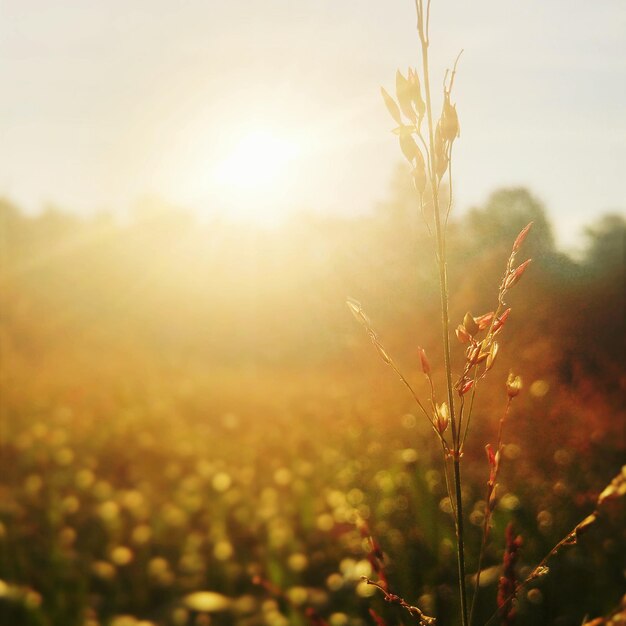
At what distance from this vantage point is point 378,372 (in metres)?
5.07

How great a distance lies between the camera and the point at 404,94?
0.80 metres

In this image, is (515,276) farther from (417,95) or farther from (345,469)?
(345,469)

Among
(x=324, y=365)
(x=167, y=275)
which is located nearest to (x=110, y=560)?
(x=324, y=365)

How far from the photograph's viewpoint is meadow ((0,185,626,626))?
2.57 metres

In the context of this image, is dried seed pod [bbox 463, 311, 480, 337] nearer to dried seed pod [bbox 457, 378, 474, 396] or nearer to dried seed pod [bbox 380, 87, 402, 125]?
dried seed pod [bbox 457, 378, 474, 396]

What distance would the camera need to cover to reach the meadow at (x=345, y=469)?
2574 millimetres

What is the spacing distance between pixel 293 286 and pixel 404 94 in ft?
41.2

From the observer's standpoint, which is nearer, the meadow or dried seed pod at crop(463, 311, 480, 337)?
dried seed pod at crop(463, 311, 480, 337)

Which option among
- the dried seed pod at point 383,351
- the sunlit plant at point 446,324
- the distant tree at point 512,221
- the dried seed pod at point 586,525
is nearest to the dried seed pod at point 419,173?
the sunlit plant at point 446,324

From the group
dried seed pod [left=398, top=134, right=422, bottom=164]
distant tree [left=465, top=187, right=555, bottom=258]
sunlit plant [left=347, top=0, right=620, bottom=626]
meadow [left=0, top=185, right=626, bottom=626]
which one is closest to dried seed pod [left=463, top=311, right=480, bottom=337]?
sunlit plant [left=347, top=0, right=620, bottom=626]

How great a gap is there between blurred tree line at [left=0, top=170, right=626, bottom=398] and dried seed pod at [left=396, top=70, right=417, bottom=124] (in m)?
0.28

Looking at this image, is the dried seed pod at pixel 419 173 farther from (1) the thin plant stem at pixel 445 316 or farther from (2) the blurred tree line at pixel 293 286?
(2) the blurred tree line at pixel 293 286

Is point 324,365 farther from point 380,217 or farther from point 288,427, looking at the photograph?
point 380,217

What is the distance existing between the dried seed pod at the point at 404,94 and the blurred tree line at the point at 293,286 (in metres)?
0.28
